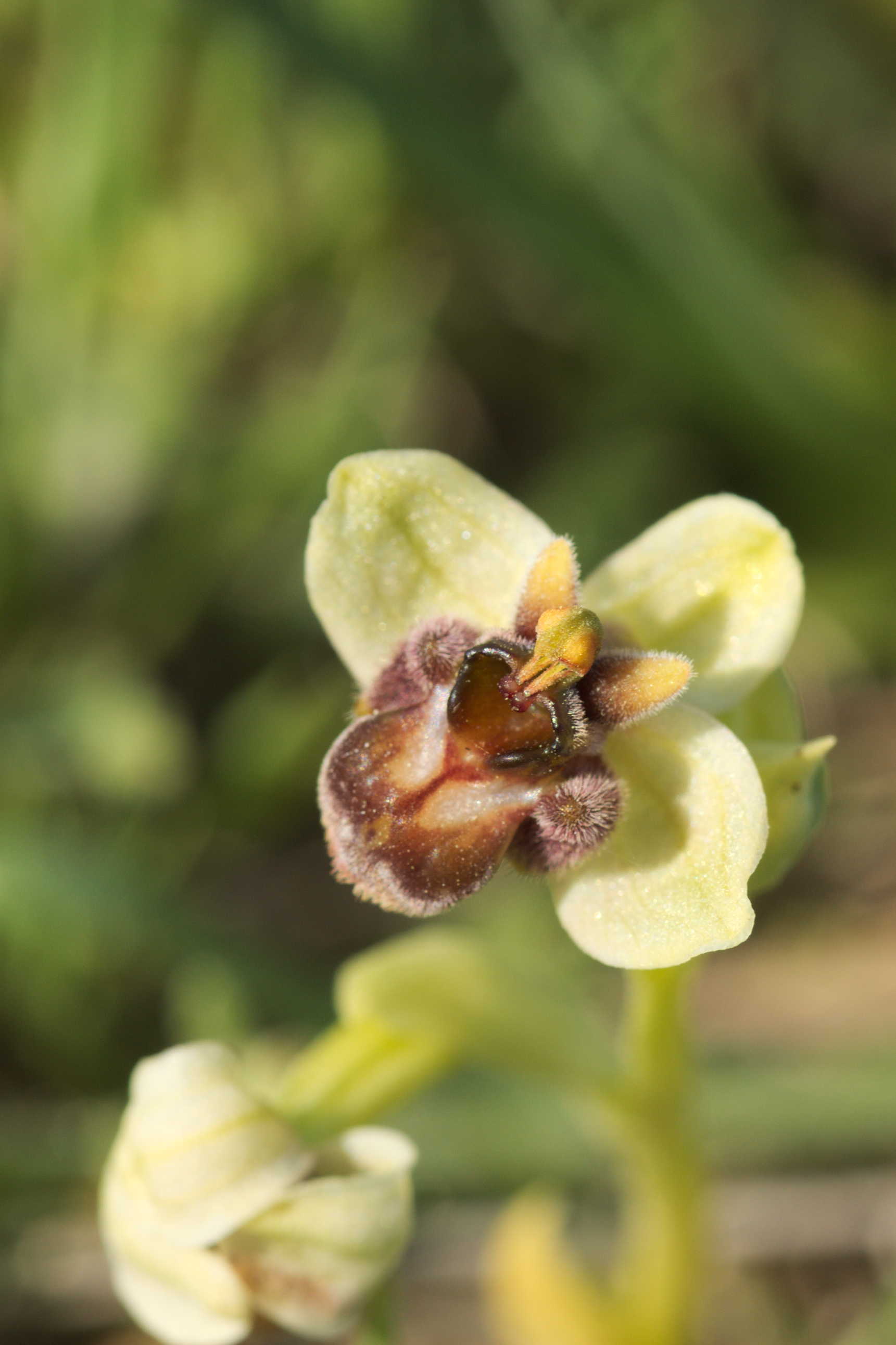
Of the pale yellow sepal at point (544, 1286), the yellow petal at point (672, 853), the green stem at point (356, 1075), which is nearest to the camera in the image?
the yellow petal at point (672, 853)

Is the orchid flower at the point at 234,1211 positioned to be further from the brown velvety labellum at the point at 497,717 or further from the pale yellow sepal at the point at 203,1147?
the brown velvety labellum at the point at 497,717

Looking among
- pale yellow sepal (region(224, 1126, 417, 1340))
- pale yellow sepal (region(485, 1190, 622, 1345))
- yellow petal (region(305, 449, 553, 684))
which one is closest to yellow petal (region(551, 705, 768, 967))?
yellow petal (region(305, 449, 553, 684))

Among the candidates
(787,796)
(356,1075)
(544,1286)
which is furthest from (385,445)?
(787,796)

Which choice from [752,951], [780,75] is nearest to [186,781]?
[752,951]

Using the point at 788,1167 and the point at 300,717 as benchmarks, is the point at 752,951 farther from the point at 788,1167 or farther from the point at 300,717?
the point at 300,717

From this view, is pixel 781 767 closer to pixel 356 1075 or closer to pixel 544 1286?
pixel 356 1075

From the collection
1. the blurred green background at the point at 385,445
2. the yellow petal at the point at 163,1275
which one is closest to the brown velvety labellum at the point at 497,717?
the yellow petal at the point at 163,1275
